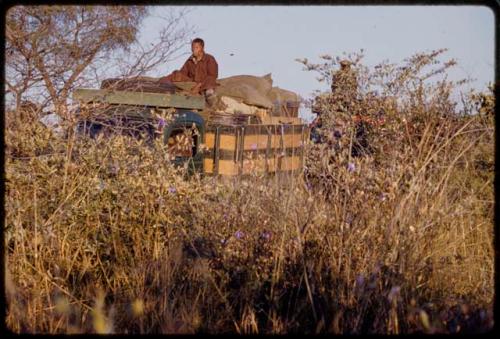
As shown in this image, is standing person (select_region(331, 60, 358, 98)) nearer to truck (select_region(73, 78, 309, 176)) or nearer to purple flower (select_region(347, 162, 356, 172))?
truck (select_region(73, 78, 309, 176))

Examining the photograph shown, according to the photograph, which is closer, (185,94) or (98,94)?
(98,94)

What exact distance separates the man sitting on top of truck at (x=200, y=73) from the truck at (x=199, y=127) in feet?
0.44

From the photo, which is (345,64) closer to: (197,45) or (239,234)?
(197,45)

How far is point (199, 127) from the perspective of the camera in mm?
8008

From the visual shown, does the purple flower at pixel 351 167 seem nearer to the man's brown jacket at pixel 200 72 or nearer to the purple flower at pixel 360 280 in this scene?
the purple flower at pixel 360 280

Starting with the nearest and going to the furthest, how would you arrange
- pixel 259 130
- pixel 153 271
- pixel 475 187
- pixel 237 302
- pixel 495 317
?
pixel 495 317
pixel 237 302
pixel 153 271
pixel 475 187
pixel 259 130

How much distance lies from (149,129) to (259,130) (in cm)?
158

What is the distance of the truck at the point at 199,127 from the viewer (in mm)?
5609

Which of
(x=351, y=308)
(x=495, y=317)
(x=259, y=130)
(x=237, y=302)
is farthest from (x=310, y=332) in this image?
(x=259, y=130)

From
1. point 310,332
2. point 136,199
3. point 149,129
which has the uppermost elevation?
point 149,129

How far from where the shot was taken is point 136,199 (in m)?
5.28

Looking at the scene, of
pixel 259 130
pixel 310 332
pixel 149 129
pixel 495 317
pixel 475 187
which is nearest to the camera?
pixel 495 317

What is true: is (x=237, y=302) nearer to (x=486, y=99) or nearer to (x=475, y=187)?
(x=475, y=187)

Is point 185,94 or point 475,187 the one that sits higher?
point 185,94
